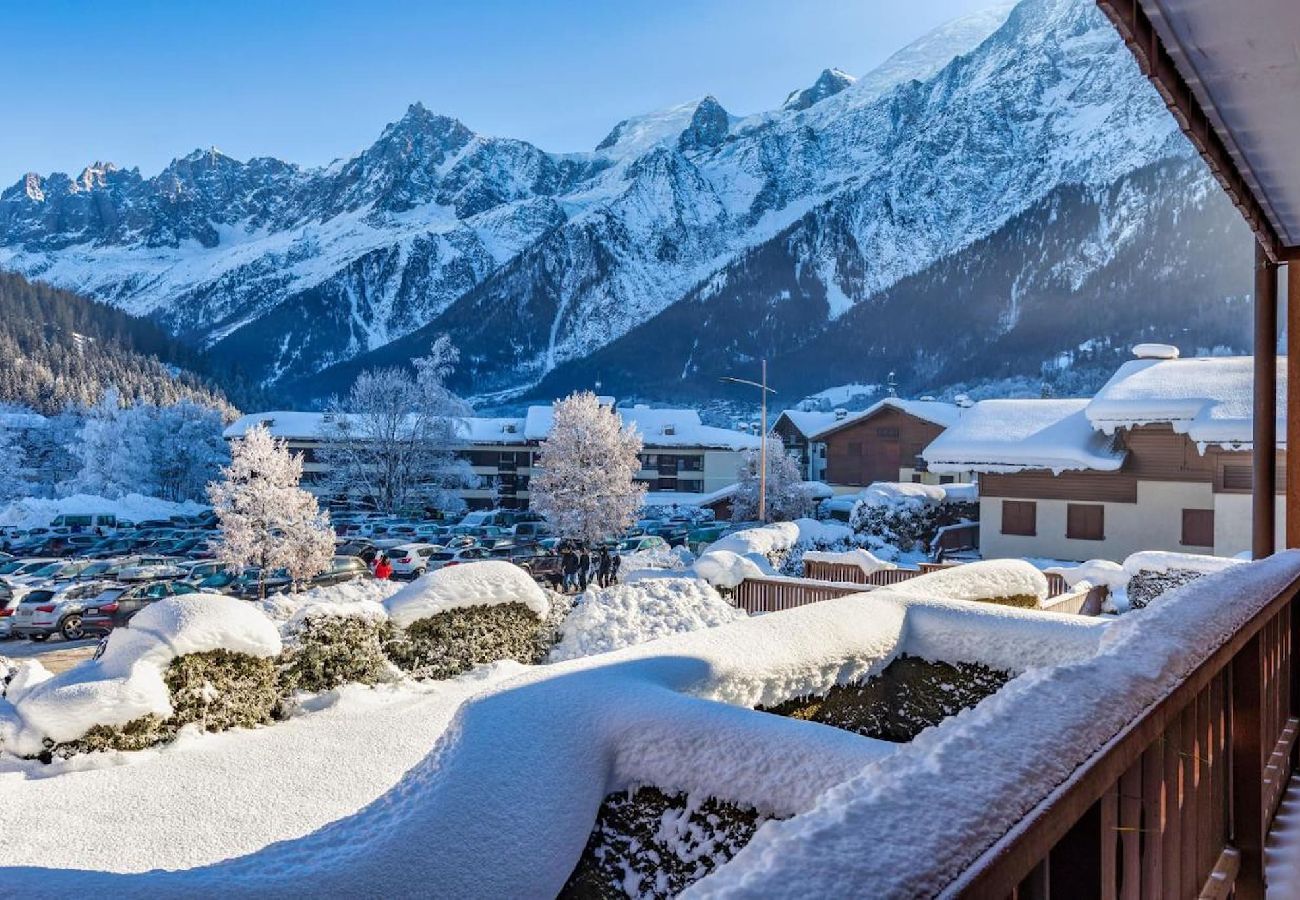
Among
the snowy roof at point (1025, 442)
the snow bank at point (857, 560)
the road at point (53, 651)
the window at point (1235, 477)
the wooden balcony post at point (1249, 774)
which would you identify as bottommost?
the road at point (53, 651)

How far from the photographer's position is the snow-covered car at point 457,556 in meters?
31.6

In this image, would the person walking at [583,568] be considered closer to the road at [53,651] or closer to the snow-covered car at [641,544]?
the snow-covered car at [641,544]

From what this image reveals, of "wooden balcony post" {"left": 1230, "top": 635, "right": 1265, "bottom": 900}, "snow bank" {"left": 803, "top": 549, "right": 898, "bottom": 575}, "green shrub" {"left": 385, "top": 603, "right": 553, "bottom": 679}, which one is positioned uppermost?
"wooden balcony post" {"left": 1230, "top": 635, "right": 1265, "bottom": 900}

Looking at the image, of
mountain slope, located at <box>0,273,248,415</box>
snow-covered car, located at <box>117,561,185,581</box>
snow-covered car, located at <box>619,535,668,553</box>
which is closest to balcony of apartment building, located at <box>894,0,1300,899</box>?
snow-covered car, located at <box>619,535,668,553</box>

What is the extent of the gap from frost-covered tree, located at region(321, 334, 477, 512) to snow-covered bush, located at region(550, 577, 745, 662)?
129 ft

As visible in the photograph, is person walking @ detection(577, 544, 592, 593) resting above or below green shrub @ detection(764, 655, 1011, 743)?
below

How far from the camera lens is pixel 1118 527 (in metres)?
25.8

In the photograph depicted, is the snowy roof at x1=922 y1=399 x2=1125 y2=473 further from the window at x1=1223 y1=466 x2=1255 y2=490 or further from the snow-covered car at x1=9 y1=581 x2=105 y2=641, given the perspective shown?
the snow-covered car at x1=9 y1=581 x2=105 y2=641

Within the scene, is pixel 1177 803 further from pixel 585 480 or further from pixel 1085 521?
pixel 585 480

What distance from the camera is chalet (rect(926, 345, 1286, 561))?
23781 millimetres

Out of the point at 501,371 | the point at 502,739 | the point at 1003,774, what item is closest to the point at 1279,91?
the point at 1003,774

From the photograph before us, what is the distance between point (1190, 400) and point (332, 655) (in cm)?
2407

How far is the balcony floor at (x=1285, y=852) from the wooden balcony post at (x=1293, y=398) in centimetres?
427

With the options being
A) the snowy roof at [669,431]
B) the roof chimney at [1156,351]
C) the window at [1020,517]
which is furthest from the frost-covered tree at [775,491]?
the roof chimney at [1156,351]
